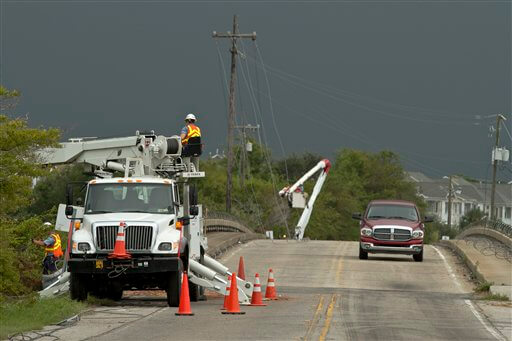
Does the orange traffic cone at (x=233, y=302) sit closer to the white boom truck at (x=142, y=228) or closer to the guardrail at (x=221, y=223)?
the white boom truck at (x=142, y=228)

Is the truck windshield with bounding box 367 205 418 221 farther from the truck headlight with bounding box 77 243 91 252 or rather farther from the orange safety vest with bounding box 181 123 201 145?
the truck headlight with bounding box 77 243 91 252

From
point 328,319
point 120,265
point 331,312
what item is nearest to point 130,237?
point 120,265

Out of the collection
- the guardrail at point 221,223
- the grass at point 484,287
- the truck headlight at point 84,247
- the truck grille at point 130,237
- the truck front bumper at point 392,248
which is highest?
the truck grille at point 130,237

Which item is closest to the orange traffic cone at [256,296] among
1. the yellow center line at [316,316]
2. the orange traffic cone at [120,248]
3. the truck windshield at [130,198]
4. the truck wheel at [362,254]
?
Answer: the yellow center line at [316,316]

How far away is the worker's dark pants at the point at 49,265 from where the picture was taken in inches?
1029

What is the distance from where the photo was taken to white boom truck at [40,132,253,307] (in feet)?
74.5

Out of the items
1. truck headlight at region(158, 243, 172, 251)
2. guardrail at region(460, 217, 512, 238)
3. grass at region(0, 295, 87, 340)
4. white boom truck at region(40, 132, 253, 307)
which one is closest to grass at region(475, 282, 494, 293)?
white boom truck at region(40, 132, 253, 307)

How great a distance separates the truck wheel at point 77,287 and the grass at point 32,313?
83 centimetres

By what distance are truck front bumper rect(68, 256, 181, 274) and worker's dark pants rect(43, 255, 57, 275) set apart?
11.7 ft

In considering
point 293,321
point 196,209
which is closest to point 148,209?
point 196,209

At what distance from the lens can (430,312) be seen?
2388 cm

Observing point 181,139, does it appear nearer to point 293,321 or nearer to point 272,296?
point 272,296

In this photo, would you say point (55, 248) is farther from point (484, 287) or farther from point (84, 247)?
point (484, 287)

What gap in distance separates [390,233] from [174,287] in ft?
57.6
